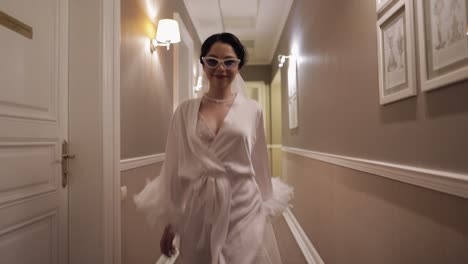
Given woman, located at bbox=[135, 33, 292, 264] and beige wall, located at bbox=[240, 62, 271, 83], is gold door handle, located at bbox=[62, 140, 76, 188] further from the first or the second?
beige wall, located at bbox=[240, 62, 271, 83]

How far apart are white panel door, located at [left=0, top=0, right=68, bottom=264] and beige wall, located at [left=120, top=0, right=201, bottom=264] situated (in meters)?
0.33

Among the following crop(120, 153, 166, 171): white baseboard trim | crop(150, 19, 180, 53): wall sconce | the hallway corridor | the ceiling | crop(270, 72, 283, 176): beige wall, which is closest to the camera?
the hallway corridor

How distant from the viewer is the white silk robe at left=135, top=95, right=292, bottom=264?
95cm

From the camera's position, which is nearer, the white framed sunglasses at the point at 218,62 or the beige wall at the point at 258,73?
the white framed sunglasses at the point at 218,62

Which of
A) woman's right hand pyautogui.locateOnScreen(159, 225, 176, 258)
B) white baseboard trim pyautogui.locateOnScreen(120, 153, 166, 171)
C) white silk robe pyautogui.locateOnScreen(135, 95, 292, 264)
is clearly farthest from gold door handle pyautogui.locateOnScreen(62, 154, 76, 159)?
woman's right hand pyautogui.locateOnScreen(159, 225, 176, 258)

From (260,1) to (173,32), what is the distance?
5.22 ft

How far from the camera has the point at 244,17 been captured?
3.88 meters

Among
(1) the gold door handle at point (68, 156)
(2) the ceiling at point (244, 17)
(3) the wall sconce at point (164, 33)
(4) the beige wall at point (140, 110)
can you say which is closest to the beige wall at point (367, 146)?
(2) the ceiling at point (244, 17)

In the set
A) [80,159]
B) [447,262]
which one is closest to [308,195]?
[447,262]

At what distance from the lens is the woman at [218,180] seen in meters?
0.95

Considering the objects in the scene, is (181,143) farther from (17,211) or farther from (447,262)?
(447,262)

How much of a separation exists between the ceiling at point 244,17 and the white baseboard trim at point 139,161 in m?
2.11

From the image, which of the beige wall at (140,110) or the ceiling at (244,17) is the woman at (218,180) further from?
the ceiling at (244,17)

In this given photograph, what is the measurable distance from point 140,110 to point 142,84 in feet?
0.60
